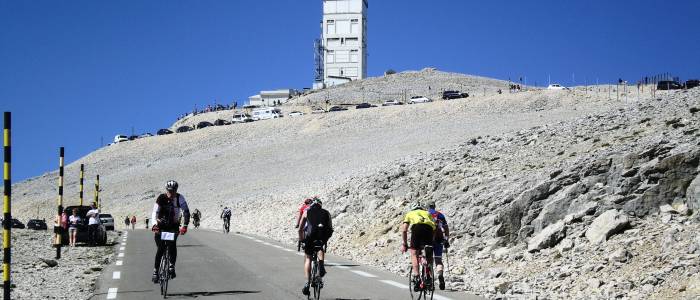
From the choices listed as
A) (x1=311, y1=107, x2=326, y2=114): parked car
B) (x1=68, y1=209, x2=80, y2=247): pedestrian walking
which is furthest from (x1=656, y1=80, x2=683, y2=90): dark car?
(x1=68, y1=209, x2=80, y2=247): pedestrian walking

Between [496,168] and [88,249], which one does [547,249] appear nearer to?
[496,168]

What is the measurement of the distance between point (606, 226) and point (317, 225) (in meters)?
6.20

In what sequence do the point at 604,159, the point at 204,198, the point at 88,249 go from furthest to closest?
1. the point at 204,198
2. the point at 88,249
3. the point at 604,159

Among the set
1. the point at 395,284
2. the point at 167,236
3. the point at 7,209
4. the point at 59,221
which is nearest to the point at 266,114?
the point at 59,221

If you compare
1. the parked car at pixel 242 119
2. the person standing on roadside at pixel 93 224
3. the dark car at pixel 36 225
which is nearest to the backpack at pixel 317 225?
the person standing on roadside at pixel 93 224

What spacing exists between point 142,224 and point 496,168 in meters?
42.4

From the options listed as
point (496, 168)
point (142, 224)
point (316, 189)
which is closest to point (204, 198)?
point (142, 224)

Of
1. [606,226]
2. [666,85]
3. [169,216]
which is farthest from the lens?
[666,85]

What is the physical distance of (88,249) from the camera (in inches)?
1007

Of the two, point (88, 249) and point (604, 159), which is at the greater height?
point (604, 159)

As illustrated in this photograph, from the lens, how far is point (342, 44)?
157000 mm

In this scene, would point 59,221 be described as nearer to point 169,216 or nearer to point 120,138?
point 169,216

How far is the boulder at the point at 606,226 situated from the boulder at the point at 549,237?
2.21ft

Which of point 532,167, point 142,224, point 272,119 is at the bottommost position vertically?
point 142,224
